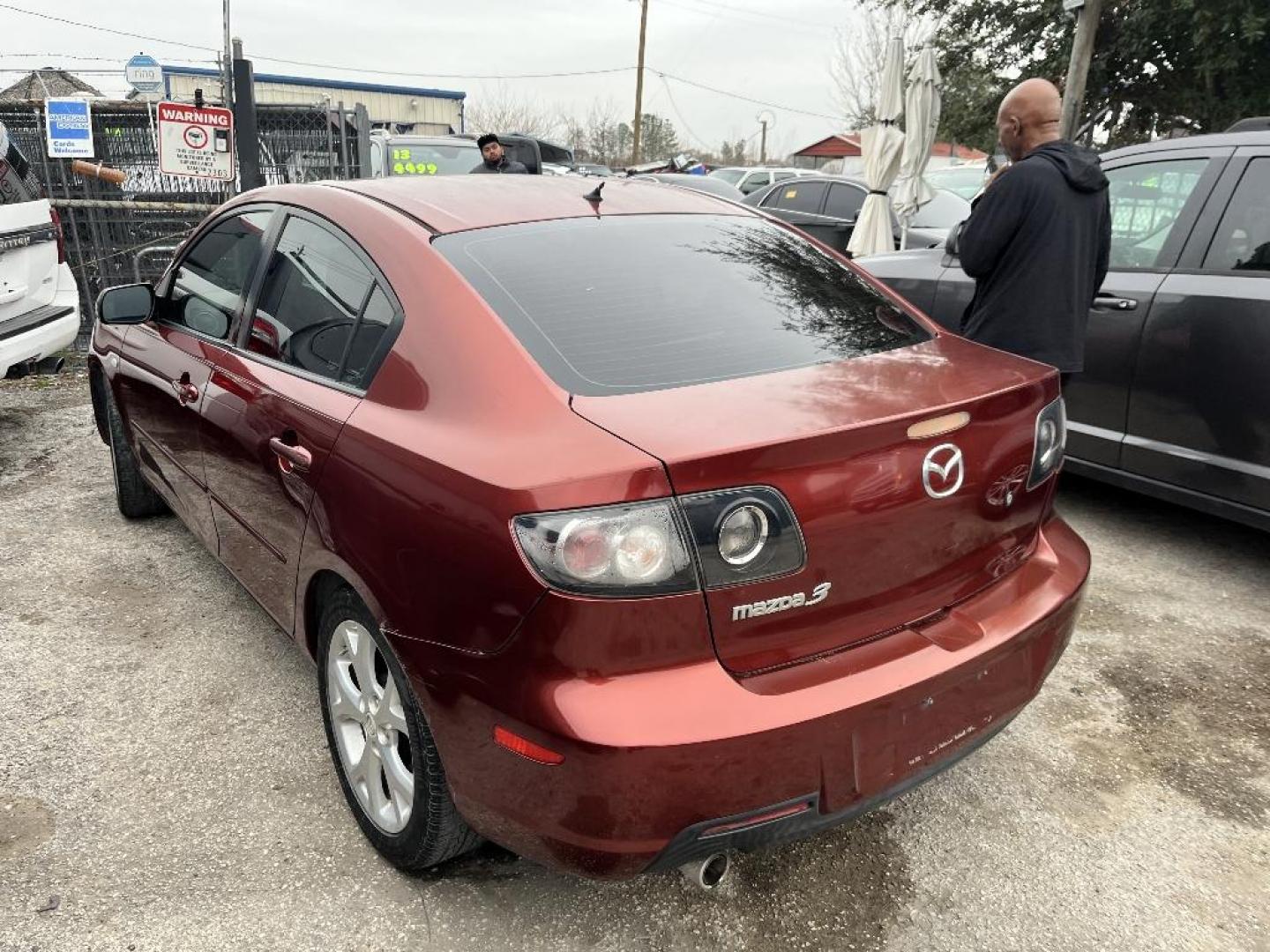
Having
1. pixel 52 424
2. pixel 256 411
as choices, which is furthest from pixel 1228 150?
pixel 52 424

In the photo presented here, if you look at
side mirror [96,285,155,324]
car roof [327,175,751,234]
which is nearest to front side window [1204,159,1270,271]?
car roof [327,175,751,234]

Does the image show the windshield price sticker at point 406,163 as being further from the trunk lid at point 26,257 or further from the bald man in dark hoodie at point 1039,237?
the bald man in dark hoodie at point 1039,237

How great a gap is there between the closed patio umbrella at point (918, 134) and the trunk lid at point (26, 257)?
6.40 meters

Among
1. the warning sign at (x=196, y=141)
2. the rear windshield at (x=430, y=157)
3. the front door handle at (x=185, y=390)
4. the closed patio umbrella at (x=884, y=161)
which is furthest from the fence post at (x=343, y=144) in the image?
the front door handle at (x=185, y=390)

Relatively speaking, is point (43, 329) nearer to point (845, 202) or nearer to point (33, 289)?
point (33, 289)

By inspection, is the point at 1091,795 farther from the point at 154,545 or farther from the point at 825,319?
the point at 154,545

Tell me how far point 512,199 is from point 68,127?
6.74 meters

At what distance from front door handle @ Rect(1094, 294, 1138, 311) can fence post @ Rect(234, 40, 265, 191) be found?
20.0ft

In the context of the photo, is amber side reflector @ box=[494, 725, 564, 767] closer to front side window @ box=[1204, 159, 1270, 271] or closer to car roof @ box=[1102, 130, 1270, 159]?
front side window @ box=[1204, 159, 1270, 271]

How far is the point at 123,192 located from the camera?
790 cm

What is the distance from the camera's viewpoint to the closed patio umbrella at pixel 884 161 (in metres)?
8.47

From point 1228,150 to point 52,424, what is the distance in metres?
6.45

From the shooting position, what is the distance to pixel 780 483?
5.49 feet

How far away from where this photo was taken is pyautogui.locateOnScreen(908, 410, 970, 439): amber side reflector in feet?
6.03
